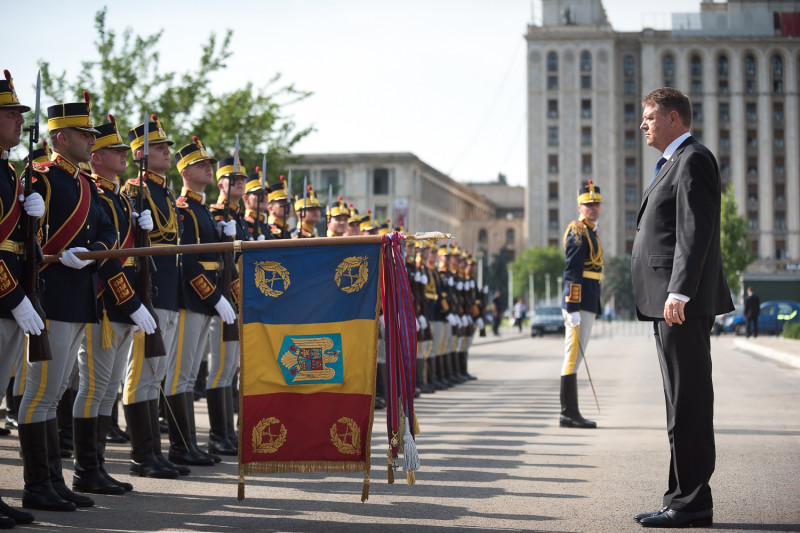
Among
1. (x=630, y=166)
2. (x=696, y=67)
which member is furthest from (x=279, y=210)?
(x=696, y=67)

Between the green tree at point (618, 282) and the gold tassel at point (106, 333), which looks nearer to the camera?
the gold tassel at point (106, 333)

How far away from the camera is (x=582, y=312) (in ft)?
38.9

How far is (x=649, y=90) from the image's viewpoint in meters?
119

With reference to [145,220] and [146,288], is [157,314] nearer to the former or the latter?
[146,288]

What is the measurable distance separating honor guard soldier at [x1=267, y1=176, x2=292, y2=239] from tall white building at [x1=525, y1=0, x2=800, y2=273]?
359 ft

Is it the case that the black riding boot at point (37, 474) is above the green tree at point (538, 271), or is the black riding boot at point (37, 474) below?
below

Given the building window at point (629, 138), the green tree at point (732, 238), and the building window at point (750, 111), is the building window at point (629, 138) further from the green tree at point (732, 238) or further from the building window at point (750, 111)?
the green tree at point (732, 238)

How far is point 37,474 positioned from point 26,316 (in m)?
1.08

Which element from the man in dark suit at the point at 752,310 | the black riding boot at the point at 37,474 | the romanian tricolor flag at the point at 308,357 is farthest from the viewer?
the man in dark suit at the point at 752,310

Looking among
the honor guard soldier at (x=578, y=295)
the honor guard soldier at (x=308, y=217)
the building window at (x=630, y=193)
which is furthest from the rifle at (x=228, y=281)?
the building window at (x=630, y=193)

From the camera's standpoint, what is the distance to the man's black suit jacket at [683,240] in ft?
20.1

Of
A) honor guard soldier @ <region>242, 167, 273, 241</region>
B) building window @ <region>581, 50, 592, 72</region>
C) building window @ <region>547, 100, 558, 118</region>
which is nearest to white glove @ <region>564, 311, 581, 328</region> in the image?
honor guard soldier @ <region>242, 167, 273, 241</region>

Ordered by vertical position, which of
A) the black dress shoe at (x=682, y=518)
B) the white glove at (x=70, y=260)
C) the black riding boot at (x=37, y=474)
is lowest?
the black dress shoe at (x=682, y=518)

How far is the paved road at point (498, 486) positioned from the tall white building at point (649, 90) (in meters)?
110
